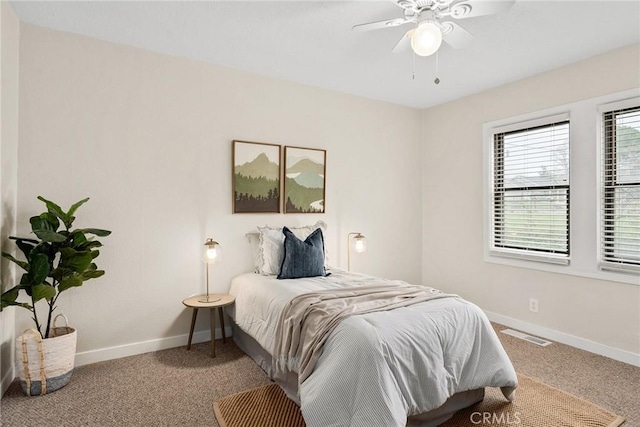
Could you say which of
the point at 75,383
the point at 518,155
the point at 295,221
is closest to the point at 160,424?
the point at 75,383

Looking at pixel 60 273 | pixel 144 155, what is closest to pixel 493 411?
pixel 60 273

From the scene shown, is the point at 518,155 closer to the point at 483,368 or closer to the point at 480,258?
the point at 480,258

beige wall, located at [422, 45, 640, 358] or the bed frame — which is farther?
beige wall, located at [422, 45, 640, 358]

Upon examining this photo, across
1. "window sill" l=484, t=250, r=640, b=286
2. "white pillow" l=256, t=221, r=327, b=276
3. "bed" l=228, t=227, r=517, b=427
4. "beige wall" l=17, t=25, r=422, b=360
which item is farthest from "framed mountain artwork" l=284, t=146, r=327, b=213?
"window sill" l=484, t=250, r=640, b=286

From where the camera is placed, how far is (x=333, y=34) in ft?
9.37

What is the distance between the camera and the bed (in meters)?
1.80

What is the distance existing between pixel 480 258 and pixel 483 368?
2.29 metres

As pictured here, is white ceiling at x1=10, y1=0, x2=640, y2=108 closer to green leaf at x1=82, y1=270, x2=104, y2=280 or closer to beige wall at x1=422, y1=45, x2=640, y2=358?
beige wall at x1=422, y1=45, x2=640, y2=358

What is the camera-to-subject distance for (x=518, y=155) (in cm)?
394

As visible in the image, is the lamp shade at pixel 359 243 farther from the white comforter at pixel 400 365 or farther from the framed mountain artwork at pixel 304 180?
the white comforter at pixel 400 365

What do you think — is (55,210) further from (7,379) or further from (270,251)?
(270,251)

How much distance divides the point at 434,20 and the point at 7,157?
303cm

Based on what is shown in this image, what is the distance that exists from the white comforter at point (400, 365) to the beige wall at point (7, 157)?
189 cm

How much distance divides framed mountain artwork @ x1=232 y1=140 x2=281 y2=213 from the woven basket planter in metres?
1.73
